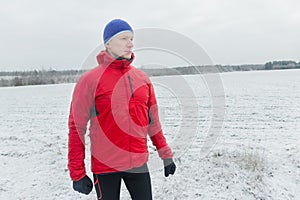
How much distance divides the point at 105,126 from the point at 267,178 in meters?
3.07

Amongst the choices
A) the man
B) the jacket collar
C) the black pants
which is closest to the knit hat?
the man

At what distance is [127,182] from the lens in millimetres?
2191

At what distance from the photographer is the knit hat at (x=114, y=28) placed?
195 centimetres

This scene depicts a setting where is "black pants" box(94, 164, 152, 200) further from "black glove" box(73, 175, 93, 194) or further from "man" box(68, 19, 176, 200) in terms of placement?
"black glove" box(73, 175, 93, 194)

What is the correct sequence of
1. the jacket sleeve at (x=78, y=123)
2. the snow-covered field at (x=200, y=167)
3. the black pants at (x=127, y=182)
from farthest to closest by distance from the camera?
the snow-covered field at (x=200, y=167) < the black pants at (x=127, y=182) < the jacket sleeve at (x=78, y=123)

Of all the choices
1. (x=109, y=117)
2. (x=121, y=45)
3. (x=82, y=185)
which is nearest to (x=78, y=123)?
(x=109, y=117)

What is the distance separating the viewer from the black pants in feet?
6.82

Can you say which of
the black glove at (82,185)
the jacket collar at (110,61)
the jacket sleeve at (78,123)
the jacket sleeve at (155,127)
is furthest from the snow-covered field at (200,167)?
the jacket collar at (110,61)

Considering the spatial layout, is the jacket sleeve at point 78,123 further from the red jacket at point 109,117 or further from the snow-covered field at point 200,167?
the snow-covered field at point 200,167

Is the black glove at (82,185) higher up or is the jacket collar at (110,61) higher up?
the jacket collar at (110,61)

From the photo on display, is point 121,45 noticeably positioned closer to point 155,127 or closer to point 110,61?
point 110,61

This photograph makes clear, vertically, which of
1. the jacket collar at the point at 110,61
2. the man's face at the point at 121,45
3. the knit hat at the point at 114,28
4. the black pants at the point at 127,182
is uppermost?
the knit hat at the point at 114,28

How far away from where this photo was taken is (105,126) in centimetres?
195

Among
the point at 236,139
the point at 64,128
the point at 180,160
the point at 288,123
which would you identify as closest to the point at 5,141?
the point at 64,128
